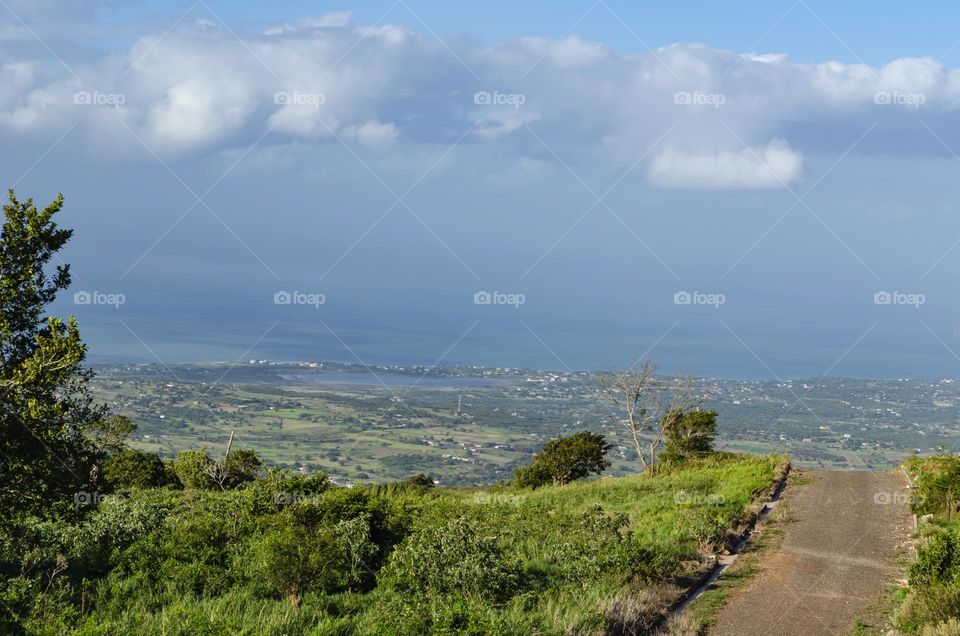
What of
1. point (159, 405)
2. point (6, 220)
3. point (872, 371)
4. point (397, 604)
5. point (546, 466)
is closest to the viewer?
point (397, 604)

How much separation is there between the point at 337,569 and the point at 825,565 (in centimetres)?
801

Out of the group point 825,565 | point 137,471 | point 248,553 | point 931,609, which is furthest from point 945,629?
point 137,471

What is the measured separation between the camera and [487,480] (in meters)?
54.6

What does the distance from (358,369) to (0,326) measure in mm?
128678

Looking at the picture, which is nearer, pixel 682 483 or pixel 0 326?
pixel 0 326

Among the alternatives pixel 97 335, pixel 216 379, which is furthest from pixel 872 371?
pixel 97 335

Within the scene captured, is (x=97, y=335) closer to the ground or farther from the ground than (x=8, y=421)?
farther from the ground

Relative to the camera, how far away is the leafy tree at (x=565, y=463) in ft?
109

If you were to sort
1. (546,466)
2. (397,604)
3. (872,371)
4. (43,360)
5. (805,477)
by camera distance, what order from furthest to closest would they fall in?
(872,371) < (546,466) < (805,477) < (43,360) < (397,604)

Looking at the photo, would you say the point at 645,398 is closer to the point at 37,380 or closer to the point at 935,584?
the point at 935,584

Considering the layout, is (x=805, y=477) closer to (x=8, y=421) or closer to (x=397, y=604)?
(x=397, y=604)

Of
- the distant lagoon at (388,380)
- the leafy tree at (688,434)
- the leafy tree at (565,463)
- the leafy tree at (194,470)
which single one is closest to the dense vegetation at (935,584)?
the leafy tree at (688,434)

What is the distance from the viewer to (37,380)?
1101 centimetres

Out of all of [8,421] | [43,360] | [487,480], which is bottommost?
[487,480]
